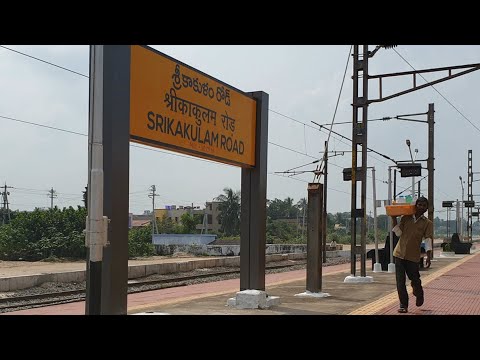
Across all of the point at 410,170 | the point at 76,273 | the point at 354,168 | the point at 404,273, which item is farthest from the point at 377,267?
the point at 404,273

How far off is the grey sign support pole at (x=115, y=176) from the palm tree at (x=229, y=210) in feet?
269

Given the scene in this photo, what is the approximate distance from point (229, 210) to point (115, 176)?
84147 mm

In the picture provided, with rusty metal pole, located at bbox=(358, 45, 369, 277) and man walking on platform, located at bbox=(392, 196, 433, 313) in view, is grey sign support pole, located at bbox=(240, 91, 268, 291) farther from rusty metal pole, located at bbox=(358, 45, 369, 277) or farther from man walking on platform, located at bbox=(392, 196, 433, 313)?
rusty metal pole, located at bbox=(358, 45, 369, 277)

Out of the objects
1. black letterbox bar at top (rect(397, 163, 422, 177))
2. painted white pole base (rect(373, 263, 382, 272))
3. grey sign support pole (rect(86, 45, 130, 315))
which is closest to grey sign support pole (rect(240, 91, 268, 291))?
grey sign support pole (rect(86, 45, 130, 315))

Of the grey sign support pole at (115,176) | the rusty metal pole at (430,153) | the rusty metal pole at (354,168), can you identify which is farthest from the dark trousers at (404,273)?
the rusty metal pole at (430,153)

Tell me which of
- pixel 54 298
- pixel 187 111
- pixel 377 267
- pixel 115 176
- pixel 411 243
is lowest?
pixel 54 298

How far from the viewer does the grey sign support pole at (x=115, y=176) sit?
21.0ft

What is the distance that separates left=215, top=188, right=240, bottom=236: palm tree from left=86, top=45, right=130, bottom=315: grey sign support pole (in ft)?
269

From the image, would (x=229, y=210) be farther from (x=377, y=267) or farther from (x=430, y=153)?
(x=377, y=267)

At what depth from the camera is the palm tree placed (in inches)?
3524

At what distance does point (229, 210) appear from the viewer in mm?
90500

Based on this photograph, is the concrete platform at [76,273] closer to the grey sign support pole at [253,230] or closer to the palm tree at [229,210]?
the grey sign support pole at [253,230]
